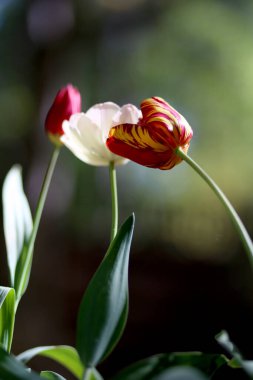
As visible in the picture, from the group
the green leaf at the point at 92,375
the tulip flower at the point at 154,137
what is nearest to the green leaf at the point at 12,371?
the green leaf at the point at 92,375

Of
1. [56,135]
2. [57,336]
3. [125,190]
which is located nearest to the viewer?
[56,135]

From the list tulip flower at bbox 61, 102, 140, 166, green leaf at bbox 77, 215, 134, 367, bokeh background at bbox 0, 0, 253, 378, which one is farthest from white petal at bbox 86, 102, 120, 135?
bokeh background at bbox 0, 0, 253, 378

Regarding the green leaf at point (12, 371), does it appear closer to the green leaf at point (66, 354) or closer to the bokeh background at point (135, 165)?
the green leaf at point (66, 354)

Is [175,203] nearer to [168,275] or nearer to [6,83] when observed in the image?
[168,275]

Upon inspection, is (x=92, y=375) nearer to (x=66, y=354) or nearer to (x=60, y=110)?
(x=66, y=354)

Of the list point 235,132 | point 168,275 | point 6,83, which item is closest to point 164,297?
point 168,275

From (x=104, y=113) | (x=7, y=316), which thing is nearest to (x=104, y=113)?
(x=104, y=113)
